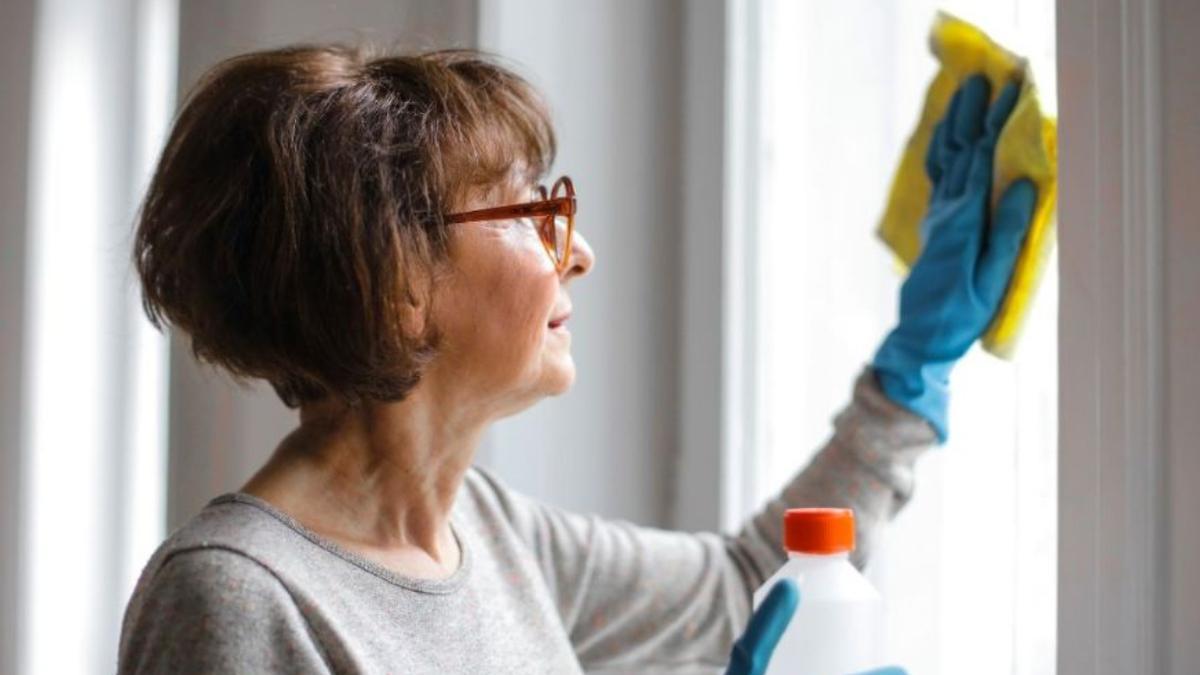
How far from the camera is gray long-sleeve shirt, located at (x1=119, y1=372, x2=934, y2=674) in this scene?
0.87 meters


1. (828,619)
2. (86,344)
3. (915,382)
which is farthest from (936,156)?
(86,344)

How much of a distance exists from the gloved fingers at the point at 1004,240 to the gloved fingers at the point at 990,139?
23mm

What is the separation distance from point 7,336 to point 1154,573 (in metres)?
1.05

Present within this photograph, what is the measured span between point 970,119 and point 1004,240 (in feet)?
0.33

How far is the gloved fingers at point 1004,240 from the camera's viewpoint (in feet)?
3.36

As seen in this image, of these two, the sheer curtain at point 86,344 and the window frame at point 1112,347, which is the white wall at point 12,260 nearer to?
the sheer curtain at point 86,344

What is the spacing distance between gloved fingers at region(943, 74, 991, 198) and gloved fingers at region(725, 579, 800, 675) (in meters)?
0.44

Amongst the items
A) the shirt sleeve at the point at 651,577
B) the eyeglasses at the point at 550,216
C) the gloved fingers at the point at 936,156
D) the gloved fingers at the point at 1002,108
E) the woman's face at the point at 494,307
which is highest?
the gloved fingers at the point at 1002,108

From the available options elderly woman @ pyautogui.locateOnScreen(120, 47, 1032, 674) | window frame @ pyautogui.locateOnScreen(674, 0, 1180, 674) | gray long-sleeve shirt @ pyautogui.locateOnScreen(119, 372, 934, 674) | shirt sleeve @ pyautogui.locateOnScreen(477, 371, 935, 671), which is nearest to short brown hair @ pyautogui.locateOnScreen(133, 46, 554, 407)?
elderly woman @ pyautogui.locateOnScreen(120, 47, 1032, 674)

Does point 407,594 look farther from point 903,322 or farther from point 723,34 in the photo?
point 723,34

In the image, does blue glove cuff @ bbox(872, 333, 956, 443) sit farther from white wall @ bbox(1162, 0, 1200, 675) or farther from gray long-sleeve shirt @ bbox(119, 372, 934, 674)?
white wall @ bbox(1162, 0, 1200, 675)

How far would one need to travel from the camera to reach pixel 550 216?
0.99 meters

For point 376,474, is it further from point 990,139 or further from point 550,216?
point 990,139

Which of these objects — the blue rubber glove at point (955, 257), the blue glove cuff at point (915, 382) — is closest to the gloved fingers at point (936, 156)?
the blue rubber glove at point (955, 257)
